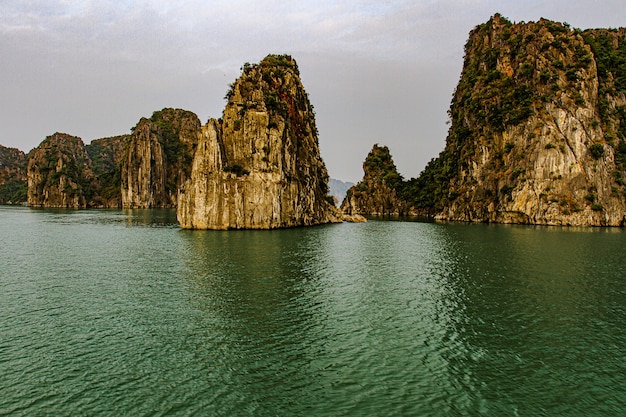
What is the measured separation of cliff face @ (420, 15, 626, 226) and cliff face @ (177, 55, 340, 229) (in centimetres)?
4790

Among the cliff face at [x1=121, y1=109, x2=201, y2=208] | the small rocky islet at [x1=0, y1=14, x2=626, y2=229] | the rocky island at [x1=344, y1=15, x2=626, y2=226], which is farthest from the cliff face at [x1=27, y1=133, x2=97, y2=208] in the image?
the rocky island at [x1=344, y1=15, x2=626, y2=226]

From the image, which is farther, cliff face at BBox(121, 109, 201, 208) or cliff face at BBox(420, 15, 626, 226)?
cliff face at BBox(121, 109, 201, 208)

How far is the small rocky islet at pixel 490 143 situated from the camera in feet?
211

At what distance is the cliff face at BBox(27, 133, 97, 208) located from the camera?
182 m

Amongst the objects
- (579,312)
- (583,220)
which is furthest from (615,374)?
(583,220)

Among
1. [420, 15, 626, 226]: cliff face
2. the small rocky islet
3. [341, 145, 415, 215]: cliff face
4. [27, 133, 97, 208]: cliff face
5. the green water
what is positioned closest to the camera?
the green water

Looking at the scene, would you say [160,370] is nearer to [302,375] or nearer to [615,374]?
[302,375]

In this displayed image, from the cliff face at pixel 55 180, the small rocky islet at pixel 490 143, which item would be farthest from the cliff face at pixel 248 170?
the cliff face at pixel 55 180

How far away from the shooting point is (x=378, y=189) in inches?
6088

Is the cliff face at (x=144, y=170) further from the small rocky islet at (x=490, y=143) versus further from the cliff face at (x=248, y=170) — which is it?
the cliff face at (x=248, y=170)

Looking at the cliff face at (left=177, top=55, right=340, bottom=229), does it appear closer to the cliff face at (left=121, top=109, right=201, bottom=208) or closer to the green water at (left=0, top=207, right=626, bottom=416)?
the green water at (left=0, top=207, right=626, bottom=416)

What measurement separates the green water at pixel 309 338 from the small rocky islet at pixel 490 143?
3138cm

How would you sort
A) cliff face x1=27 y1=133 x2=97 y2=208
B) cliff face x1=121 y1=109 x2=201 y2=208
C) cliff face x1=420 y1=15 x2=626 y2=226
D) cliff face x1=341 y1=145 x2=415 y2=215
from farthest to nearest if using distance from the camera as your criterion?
cliff face x1=27 y1=133 x2=97 y2=208, cliff face x1=121 y1=109 x2=201 y2=208, cliff face x1=341 y1=145 x2=415 y2=215, cliff face x1=420 y1=15 x2=626 y2=226

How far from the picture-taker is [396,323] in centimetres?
1931
